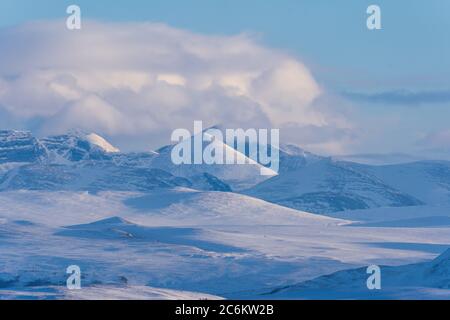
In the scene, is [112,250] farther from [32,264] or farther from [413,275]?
[413,275]

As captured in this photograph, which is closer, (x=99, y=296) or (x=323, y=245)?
(x=99, y=296)

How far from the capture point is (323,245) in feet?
635

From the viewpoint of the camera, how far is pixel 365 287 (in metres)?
113

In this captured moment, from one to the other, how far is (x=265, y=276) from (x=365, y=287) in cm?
3728

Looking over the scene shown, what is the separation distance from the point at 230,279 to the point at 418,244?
60.9 m
